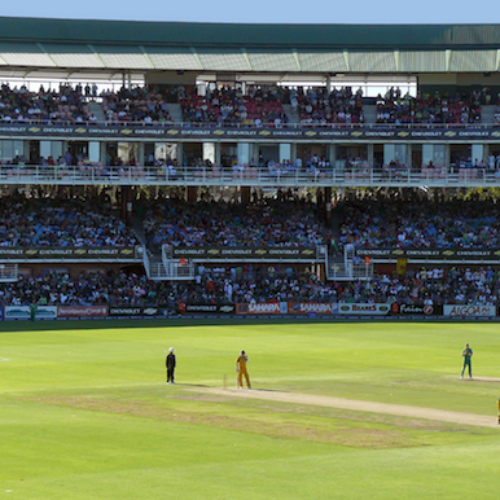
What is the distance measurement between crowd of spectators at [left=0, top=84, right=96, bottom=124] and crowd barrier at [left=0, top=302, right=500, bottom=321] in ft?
49.9

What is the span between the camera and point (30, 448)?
69.7 feet

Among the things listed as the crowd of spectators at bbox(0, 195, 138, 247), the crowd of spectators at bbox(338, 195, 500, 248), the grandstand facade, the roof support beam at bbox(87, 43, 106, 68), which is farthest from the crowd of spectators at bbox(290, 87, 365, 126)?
the crowd of spectators at bbox(0, 195, 138, 247)

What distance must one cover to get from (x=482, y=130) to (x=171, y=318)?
2585cm

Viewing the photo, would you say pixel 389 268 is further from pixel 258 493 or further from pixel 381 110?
pixel 258 493

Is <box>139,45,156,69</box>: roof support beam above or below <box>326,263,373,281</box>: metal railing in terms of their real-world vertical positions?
above

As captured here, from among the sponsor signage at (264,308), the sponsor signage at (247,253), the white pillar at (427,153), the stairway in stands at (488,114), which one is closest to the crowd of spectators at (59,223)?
the sponsor signage at (247,253)

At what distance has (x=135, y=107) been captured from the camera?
69.3 meters

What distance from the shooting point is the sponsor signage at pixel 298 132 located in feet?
221

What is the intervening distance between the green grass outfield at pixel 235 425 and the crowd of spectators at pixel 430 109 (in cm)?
2704

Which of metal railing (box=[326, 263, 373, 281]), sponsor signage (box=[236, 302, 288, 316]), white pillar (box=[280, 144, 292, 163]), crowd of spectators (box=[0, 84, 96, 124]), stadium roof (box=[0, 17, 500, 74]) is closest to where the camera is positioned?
sponsor signage (box=[236, 302, 288, 316])

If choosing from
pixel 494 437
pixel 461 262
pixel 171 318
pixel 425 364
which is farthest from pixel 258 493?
pixel 461 262

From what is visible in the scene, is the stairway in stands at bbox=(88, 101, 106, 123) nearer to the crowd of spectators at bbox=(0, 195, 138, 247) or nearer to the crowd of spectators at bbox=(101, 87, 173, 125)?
the crowd of spectators at bbox=(101, 87, 173, 125)

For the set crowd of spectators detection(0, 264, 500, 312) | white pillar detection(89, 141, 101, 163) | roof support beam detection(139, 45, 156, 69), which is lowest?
crowd of spectators detection(0, 264, 500, 312)

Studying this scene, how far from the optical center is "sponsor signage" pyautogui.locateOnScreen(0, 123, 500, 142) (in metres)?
67.3
